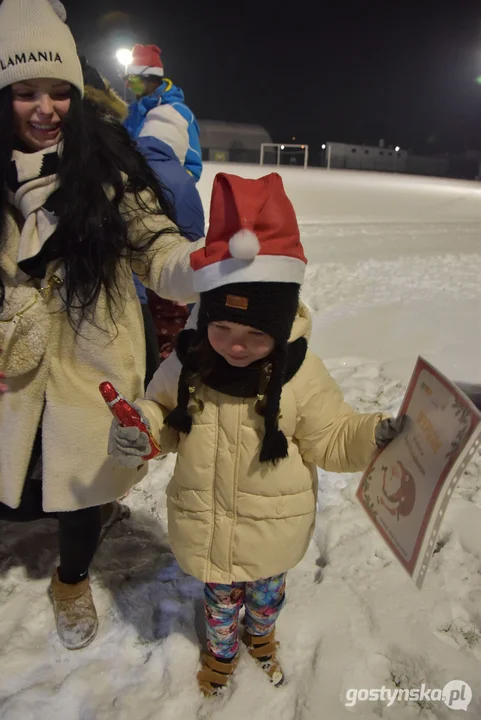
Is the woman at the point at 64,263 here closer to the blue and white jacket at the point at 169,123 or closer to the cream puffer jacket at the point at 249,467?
the cream puffer jacket at the point at 249,467

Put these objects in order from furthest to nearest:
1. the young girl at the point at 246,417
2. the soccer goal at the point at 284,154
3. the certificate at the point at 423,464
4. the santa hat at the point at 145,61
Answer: the soccer goal at the point at 284,154 < the santa hat at the point at 145,61 < the young girl at the point at 246,417 < the certificate at the point at 423,464

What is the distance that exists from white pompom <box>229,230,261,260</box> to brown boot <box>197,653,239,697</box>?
1143 millimetres

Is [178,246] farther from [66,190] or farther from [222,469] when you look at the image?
[222,469]

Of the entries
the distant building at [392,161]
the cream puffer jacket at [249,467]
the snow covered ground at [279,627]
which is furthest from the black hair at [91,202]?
the distant building at [392,161]

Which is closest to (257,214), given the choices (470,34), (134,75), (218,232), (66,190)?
(218,232)

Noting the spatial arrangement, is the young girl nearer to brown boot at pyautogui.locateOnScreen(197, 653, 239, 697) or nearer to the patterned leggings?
the patterned leggings

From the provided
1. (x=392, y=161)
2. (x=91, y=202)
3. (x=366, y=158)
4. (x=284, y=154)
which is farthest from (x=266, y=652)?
(x=392, y=161)

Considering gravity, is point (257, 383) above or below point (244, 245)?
below

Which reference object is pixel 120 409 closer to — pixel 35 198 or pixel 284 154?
pixel 35 198

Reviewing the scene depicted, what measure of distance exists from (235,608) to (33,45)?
1.53 m

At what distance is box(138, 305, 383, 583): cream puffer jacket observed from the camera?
131 cm

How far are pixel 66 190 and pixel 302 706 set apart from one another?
1.47 m

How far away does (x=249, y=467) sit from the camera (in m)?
1.33

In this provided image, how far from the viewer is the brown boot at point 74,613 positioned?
165 cm
